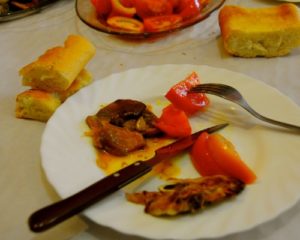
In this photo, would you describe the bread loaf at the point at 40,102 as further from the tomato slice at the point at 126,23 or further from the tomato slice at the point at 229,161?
the tomato slice at the point at 229,161

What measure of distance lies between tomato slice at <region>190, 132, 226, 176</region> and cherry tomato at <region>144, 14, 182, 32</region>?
0.44 metres

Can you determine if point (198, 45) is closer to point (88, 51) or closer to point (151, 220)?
point (88, 51)

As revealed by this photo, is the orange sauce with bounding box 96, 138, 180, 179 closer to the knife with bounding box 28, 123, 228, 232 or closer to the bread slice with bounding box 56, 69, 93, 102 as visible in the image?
the knife with bounding box 28, 123, 228, 232

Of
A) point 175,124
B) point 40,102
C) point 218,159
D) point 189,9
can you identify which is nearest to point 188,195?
point 218,159

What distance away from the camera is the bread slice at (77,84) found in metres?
0.89

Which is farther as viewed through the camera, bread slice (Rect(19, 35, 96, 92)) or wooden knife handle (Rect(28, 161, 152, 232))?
bread slice (Rect(19, 35, 96, 92))

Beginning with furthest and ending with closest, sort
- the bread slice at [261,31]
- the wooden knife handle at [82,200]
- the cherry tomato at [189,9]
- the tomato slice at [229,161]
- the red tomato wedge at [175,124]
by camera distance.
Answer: the cherry tomato at [189,9]
the bread slice at [261,31]
the red tomato wedge at [175,124]
the tomato slice at [229,161]
the wooden knife handle at [82,200]

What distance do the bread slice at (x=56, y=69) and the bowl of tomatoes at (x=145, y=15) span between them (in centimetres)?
20

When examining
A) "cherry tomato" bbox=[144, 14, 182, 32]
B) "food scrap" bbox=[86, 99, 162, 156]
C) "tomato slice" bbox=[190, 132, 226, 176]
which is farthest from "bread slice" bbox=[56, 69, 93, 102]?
"tomato slice" bbox=[190, 132, 226, 176]

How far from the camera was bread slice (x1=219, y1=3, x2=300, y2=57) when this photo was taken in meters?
0.98

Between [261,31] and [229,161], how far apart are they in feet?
1.51

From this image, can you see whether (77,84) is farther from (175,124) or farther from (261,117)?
(261,117)

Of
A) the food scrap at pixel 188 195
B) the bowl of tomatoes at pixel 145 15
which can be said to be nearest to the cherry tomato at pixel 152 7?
the bowl of tomatoes at pixel 145 15

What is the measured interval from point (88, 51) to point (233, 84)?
1.10 feet
